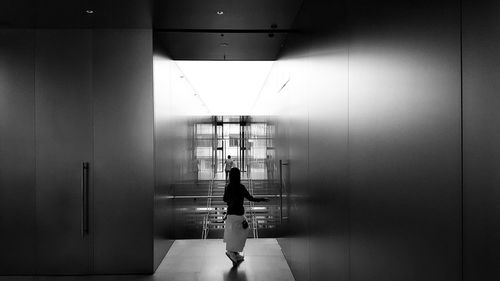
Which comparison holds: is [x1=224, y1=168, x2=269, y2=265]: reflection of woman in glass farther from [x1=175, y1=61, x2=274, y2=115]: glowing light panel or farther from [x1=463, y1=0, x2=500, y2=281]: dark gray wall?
[x1=463, y1=0, x2=500, y2=281]: dark gray wall

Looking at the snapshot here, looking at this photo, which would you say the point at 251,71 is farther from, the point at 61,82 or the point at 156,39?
the point at 61,82

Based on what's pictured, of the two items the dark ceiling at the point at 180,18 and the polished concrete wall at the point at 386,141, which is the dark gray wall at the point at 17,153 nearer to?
the dark ceiling at the point at 180,18

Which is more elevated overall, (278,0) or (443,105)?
(278,0)

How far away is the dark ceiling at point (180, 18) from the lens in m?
5.27

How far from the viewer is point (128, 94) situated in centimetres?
642

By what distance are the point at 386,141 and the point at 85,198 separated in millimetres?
5320

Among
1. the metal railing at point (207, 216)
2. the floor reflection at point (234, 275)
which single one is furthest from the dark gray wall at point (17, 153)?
the metal railing at point (207, 216)

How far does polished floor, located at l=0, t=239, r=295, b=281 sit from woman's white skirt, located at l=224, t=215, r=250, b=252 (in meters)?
0.29

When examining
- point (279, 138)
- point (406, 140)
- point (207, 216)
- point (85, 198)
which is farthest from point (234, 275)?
point (207, 216)

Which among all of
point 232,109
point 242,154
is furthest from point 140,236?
point 242,154

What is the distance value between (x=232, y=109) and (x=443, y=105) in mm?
17626

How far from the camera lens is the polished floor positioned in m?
6.08

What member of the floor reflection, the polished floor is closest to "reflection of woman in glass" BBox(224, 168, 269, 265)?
the polished floor

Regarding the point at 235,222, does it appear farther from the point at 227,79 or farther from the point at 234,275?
the point at 227,79
